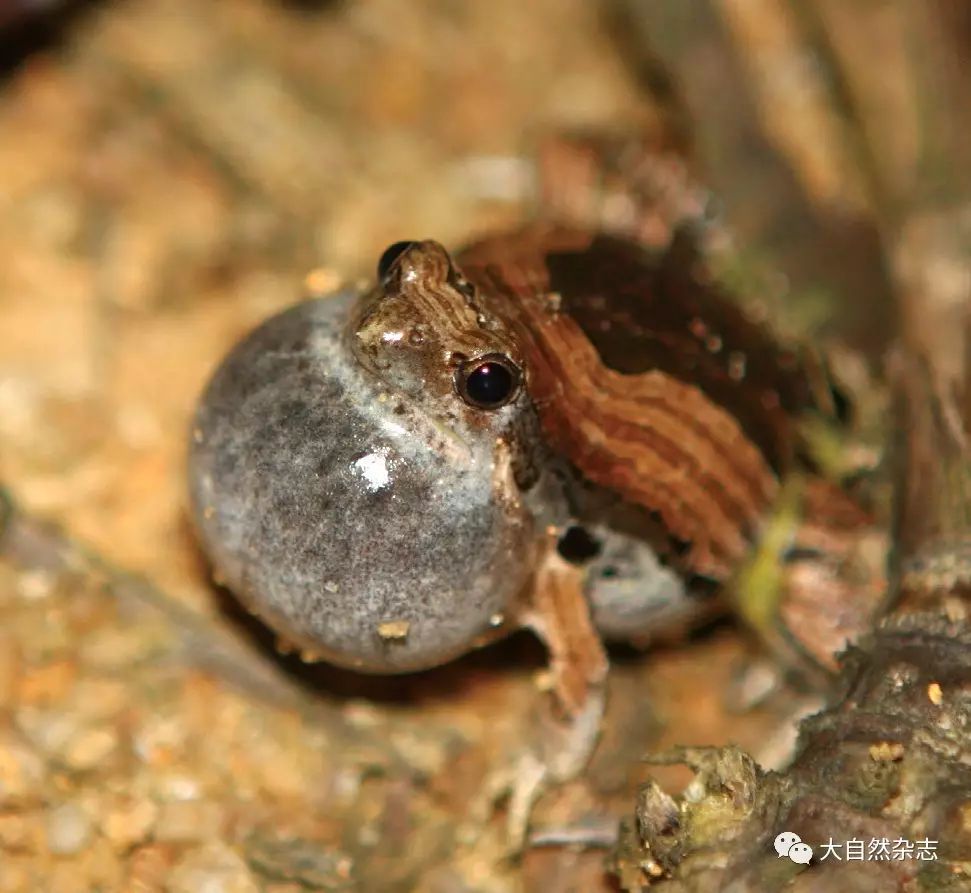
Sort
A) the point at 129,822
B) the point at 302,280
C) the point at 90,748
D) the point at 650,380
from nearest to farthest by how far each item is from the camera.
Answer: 1. the point at 650,380
2. the point at 129,822
3. the point at 90,748
4. the point at 302,280

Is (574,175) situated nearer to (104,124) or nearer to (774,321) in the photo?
(774,321)

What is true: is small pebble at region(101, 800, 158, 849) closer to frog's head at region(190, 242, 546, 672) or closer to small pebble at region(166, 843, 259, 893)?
small pebble at region(166, 843, 259, 893)

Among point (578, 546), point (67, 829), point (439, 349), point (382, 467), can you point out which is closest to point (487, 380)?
point (439, 349)

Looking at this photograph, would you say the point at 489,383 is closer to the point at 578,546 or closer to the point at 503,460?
the point at 503,460

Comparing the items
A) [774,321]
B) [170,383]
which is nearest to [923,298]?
[774,321]

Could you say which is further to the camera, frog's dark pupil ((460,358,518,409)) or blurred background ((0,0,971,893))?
blurred background ((0,0,971,893))

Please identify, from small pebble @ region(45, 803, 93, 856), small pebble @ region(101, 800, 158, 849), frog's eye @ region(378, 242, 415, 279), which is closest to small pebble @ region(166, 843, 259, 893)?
small pebble @ region(101, 800, 158, 849)

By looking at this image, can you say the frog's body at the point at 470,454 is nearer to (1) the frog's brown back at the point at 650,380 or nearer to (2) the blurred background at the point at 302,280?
(1) the frog's brown back at the point at 650,380

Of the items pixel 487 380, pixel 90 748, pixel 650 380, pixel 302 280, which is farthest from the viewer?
pixel 302 280

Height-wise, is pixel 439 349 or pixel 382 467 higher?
pixel 439 349
